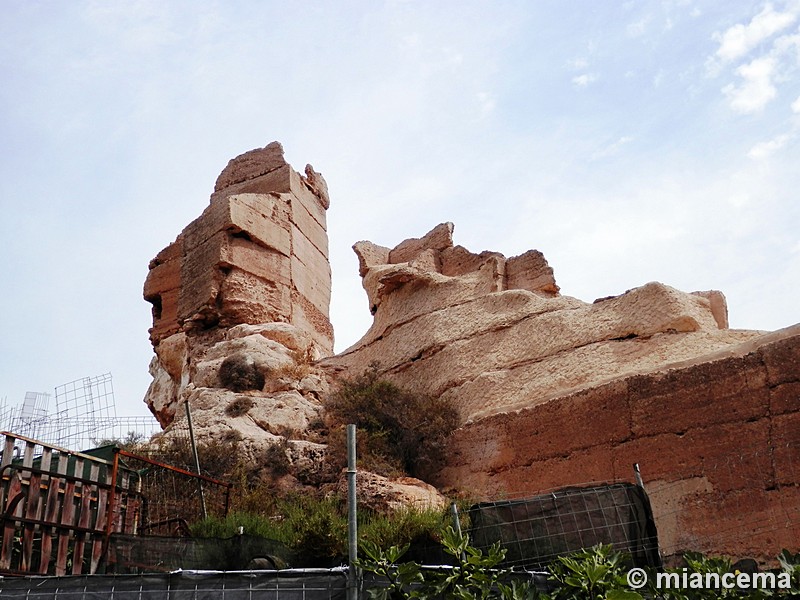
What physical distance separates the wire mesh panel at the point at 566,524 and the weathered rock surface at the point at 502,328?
19.2 feet

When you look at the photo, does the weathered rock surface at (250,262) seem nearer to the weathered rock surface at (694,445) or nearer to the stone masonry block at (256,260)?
the stone masonry block at (256,260)

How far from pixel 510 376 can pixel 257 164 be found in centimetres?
1252

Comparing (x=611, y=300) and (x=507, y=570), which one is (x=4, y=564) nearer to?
(x=507, y=570)

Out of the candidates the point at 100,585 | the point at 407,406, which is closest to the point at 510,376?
the point at 407,406

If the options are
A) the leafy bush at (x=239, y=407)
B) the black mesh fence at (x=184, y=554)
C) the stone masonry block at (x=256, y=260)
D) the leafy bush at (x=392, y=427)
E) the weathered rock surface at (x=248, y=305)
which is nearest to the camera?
the black mesh fence at (x=184, y=554)

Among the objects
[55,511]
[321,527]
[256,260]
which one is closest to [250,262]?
[256,260]

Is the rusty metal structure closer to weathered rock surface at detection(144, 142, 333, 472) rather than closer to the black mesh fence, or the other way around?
the black mesh fence

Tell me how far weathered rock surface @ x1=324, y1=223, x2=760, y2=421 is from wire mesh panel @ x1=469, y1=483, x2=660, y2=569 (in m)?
5.86

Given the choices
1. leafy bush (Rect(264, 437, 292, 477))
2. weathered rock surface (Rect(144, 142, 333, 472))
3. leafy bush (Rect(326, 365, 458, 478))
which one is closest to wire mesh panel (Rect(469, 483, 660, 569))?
leafy bush (Rect(326, 365, 458, 478))

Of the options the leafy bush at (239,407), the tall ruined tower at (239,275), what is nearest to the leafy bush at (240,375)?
the leafy bush at (239,407)

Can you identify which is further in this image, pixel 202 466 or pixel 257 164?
pixel 257 164

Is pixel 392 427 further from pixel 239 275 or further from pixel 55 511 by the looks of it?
pixel 55 511

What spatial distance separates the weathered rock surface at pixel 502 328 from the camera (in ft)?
48.5

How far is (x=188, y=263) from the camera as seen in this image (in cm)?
2334
